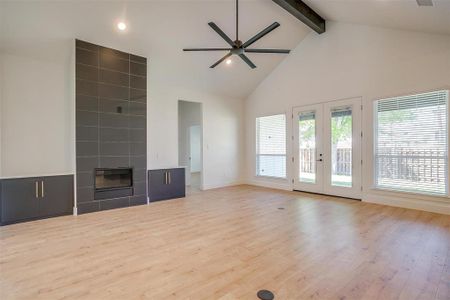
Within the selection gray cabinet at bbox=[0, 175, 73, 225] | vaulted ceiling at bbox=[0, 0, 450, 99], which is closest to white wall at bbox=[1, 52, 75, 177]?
vaulted ceiling at bbox=[0, 0, 450, 99]

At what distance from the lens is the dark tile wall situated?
4.60m

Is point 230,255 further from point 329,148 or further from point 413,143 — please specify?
point 413,143

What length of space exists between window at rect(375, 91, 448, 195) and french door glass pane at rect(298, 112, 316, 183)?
1494 mm

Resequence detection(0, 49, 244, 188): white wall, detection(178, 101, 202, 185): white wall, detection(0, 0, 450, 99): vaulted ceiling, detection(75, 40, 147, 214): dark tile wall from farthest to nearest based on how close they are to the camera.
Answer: detection(178, 101, 202, 185): white wall
detection(75, 40, 147, 214): dark tile wall
detection(0, 49, 244, 188): white wall
detection(0, 0, 450, 99): vaulted ceiling

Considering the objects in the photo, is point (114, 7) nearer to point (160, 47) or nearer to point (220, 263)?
point (160, 47)

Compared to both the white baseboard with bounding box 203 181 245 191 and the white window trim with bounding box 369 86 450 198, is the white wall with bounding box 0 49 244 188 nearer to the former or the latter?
the white baseboard with bounding box 203 181 245 191

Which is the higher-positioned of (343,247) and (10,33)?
(10,33)

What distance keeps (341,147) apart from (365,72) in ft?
5.95

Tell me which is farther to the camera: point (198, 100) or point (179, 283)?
point (198, 100)

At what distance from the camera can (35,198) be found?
416cm

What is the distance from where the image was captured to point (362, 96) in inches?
212

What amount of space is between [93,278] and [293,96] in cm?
621

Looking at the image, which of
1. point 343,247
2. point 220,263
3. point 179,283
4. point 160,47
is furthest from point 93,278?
point 160,47

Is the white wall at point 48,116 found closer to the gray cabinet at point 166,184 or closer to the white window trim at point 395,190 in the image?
the gray cabinet at point 166,184
